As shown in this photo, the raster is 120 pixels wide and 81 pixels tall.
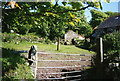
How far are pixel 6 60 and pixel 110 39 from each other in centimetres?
823

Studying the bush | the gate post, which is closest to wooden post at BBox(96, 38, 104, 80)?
the gate post

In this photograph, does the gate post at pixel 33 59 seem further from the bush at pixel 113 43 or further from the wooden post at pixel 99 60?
the bush at pixel 113 43

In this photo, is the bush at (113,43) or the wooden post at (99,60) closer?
the wooden post at (99,60)

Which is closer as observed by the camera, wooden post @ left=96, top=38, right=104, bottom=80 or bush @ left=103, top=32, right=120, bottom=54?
wooden post @ left=96, top=38, right=104, bottom=80

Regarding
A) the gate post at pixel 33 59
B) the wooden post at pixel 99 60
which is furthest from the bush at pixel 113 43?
the gate post at pixel 33 59

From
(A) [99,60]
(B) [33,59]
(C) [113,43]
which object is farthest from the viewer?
(C) [113,43]

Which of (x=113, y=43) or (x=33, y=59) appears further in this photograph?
(x=113, y=43)

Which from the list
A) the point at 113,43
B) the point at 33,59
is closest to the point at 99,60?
the point at 33,59

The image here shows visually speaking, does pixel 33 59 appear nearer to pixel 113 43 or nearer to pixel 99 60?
pixel 99 60

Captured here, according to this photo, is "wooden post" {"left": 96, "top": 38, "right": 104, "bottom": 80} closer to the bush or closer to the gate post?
the gate post

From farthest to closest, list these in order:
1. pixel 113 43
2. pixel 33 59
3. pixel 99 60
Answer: pixel 113 43 < pixel 99 60 < pixel 33 59

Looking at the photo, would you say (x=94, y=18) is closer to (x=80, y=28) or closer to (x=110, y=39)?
(x=80, y=28)

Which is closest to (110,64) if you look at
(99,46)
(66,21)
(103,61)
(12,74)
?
Result: (103,61)

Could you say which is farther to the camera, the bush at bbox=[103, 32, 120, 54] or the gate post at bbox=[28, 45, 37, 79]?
the bush at bbox=[103, 32, 120, 54]
